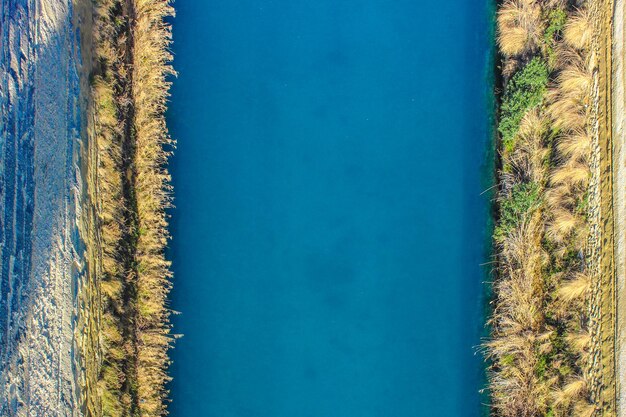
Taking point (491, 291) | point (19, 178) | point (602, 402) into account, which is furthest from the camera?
point (491, 291)

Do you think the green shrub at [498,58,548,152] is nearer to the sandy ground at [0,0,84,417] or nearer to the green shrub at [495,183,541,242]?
the green shrub at [495,183,541,242]

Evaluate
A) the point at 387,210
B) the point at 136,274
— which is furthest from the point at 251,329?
the point at 387,210

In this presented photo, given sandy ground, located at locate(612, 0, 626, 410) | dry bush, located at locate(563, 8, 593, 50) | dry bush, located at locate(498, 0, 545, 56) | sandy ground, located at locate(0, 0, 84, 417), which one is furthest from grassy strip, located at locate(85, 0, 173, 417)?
sandy ground, located at locate(612, 0, 626, 410)

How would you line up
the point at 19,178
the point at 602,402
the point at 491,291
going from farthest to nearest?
1. the point at 491,291
2. the point at 602,402
3. the point at 19,178

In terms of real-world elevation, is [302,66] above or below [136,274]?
above

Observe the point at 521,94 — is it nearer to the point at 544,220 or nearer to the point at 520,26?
the point at 520,26

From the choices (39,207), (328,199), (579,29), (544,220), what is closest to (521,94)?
(579,29)

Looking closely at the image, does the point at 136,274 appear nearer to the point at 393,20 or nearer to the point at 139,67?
the point at 139,67

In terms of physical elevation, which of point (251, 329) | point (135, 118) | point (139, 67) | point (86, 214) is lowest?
point (251, 329)

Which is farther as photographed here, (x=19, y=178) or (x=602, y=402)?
(x=602, y=402)
